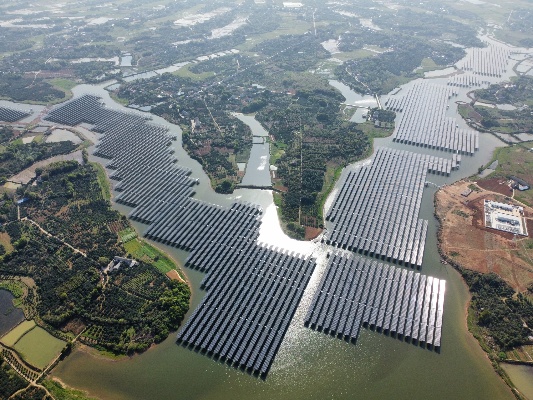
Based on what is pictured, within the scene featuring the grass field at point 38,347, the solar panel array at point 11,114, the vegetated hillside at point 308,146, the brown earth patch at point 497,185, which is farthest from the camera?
the solar panel array at point 11,114

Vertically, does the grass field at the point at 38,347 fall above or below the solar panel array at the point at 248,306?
above

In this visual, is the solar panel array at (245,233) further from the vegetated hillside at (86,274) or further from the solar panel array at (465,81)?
the solar panel array at (465,81)

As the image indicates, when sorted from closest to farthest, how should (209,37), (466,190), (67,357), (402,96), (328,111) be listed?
(67,357)
(466,190)
(328,111)
(402,96)
(209,37)

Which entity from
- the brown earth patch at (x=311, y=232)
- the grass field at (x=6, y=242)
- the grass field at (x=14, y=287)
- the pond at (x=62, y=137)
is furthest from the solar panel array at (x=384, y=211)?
the pond at (x=62, y=137)

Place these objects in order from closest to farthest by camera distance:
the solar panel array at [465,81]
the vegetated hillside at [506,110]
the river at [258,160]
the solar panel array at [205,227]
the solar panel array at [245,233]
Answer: the solar panel array at [245,233] < the solar panel array at [205,227] < the river at [258,160] < the vegetated hillside at [506,110] < the solar panel array at [465,81]

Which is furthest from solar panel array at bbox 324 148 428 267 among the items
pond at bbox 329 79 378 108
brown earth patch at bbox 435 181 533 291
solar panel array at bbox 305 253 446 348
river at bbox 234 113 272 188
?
pond at bbox 329 79 378 108

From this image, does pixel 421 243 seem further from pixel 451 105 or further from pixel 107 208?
pixel 451 105

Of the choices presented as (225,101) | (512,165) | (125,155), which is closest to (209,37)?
(225,101)

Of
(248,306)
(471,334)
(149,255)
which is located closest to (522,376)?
(471,334)

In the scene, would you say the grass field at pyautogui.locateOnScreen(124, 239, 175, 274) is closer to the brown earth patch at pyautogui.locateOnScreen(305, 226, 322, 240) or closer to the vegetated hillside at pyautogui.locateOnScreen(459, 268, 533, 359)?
the brown earth patch at pyautogui.locateOnScreen(305, 226, 322, 240)
